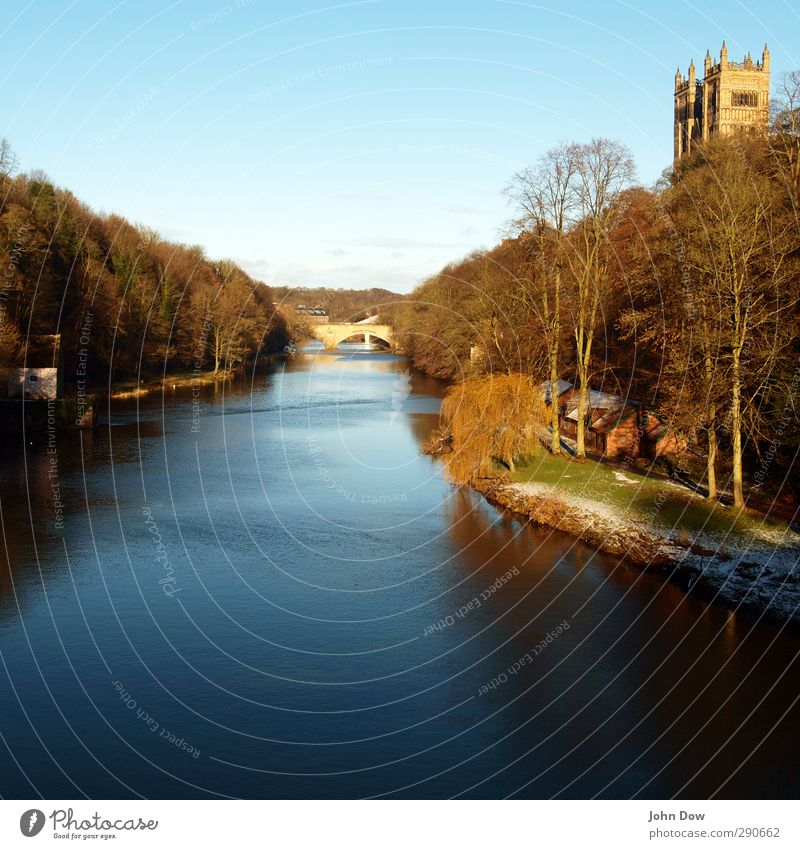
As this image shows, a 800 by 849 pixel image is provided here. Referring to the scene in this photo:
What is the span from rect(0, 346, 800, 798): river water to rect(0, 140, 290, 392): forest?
22.8m

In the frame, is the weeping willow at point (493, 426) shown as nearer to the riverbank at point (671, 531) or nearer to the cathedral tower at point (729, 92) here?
the riverbank at point (671, 531)

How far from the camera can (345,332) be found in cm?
12131

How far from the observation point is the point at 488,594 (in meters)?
23.3

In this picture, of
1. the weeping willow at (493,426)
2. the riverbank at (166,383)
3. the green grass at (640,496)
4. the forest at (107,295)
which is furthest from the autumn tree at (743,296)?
the riverbank at (166,383)

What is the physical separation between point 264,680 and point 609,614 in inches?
336

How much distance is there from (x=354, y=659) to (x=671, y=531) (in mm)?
11583

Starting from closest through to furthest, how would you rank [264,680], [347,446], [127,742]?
[127,742] < [264,680] < [347,446]

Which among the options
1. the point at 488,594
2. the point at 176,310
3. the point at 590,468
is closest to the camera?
the point at 488,594

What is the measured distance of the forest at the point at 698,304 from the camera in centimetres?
2705

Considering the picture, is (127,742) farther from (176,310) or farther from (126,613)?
(176,310)

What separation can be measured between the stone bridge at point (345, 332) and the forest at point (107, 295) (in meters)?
23.4

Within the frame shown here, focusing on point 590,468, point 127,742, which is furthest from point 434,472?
point 127,742

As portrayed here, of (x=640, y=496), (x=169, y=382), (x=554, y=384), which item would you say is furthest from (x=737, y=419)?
(x=169, y=382)

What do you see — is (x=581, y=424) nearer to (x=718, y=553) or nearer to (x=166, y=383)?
(x=718, y=553)
